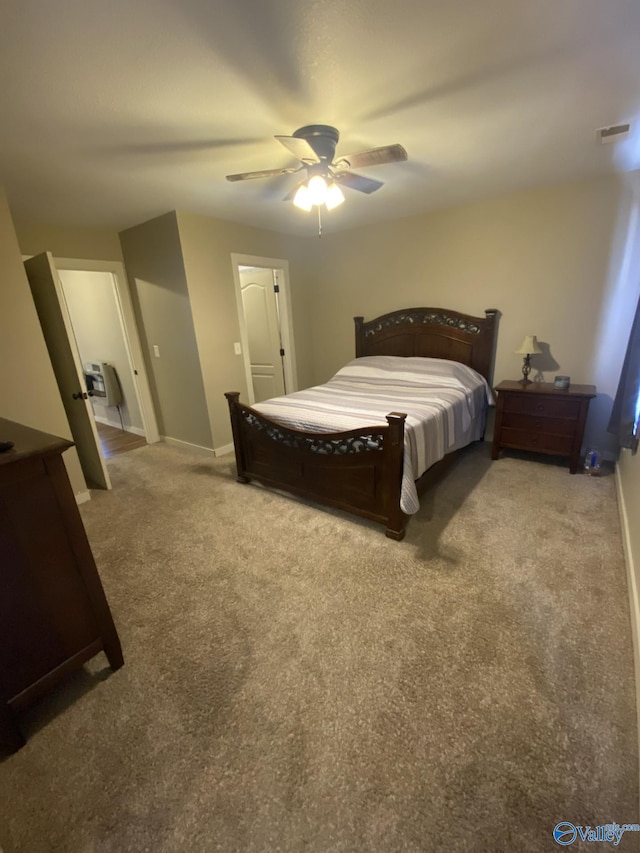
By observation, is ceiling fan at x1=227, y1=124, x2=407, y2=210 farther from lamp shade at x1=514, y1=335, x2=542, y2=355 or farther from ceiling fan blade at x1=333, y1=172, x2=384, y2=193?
lamp shade at x1=514, y1=335, x2=542, y2=355

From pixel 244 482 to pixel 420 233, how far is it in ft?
10.2

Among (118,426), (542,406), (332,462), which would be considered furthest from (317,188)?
(118,426)

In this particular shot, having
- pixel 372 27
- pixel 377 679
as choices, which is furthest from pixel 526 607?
pixel 372 27

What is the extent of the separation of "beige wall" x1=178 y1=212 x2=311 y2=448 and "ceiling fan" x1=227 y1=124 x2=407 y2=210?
1435 millimetres

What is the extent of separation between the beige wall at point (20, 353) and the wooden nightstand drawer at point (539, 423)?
12.4 ft

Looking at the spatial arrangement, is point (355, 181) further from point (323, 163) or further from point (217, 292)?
point (217, 292)

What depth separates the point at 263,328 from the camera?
4.61 m

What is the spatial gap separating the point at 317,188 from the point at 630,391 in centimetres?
259

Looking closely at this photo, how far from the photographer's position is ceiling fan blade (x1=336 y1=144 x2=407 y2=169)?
5.59 feet

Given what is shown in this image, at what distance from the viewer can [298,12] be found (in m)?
1.17

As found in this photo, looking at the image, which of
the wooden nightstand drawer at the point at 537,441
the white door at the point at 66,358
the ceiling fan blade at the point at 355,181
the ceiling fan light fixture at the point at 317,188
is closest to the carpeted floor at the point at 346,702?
the wooden nightstand drawer at the point at 537,441

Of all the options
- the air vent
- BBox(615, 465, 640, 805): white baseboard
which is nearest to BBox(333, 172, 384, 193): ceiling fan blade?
the air vent

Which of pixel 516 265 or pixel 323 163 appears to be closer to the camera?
pixel 323 163

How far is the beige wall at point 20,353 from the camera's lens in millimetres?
2387
